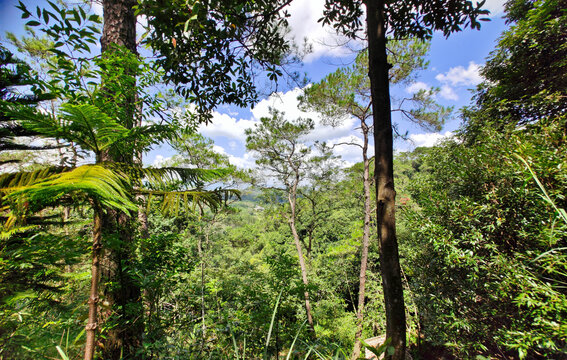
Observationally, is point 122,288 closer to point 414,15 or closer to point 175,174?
point 175,174

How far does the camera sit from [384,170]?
1.47 m

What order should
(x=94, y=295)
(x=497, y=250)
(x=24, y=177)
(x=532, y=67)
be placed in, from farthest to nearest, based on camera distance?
(x=532, y=67), (x=497, y=250), (x=24, y=177), (x=94, y=295)

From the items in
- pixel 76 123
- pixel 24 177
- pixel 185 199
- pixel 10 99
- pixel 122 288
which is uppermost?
pixel 10 99

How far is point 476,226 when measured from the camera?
371 cm

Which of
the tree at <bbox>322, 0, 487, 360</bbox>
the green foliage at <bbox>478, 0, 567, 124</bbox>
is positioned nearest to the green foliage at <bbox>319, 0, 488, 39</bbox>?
the tree at <bbox>322, 0, 487, 360</bbox>

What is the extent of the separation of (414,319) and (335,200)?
31.0 feet

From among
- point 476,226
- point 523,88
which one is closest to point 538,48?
point 523,88

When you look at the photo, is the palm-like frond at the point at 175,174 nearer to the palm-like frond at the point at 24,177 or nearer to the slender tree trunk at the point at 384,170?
the palm-like frond at the point at 24,177

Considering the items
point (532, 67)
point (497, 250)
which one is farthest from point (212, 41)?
point (532, 67)

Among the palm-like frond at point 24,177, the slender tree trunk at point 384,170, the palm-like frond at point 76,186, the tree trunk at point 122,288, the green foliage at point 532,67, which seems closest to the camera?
the palm-like frond at point 76,186

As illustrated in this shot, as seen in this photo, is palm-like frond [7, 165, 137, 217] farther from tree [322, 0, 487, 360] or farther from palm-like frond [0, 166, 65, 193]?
tree [322, 0, 487, 360]

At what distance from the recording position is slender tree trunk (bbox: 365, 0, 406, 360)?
133 centimetres

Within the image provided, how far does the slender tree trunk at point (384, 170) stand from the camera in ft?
4.38

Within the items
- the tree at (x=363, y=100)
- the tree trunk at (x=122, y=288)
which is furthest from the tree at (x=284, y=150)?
the tree trunk at (x=122, y=288)
